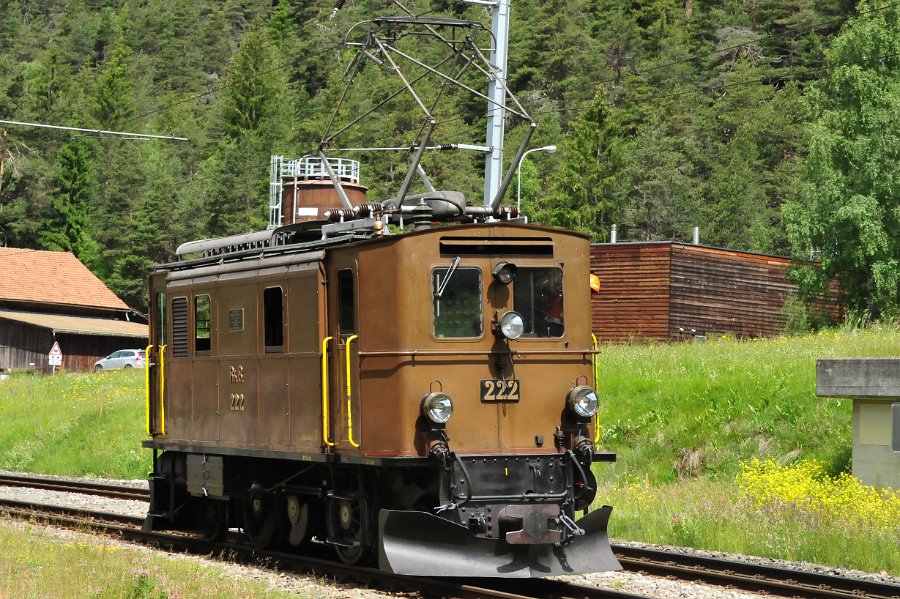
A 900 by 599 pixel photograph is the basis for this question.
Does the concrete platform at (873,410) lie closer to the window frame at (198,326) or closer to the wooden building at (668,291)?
the window frame at (198,326)

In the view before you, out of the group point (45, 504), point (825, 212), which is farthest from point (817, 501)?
point (825, 212)

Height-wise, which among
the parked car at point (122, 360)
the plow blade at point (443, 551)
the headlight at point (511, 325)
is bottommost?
the plow blade at point (443, 551)

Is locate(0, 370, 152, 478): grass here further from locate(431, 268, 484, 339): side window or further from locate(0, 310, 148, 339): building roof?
locate(0, 310, 148, 339): building roof

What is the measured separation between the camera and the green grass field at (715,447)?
50.5 ft

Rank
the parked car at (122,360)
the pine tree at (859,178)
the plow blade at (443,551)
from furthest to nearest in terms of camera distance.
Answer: the parked car at (122,360), the pine tree at (859,178), the plow blade at (443,551)

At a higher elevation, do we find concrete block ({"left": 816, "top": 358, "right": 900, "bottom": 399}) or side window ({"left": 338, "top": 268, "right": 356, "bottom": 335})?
side window ({"left": 338, "top": 268, "right": 356, "bottom": 335})

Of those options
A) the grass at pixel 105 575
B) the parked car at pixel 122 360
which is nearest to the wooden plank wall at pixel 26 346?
the parked car at pixel 122 360

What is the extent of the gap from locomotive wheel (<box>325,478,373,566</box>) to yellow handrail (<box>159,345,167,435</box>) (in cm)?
413

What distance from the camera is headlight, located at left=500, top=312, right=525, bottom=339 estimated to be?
492 inches

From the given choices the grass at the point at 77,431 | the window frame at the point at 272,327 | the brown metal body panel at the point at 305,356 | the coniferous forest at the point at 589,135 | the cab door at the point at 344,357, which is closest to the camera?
the cab door at the point at 344,357

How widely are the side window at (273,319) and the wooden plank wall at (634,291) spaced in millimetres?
30229

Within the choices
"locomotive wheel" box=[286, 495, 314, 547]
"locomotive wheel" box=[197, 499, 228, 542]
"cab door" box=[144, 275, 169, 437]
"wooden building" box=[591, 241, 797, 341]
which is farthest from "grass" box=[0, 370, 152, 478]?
"wooden building" box=[591, 241, 797, 341]

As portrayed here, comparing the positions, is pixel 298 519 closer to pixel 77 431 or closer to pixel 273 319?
pixel 273 319

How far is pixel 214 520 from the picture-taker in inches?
656
